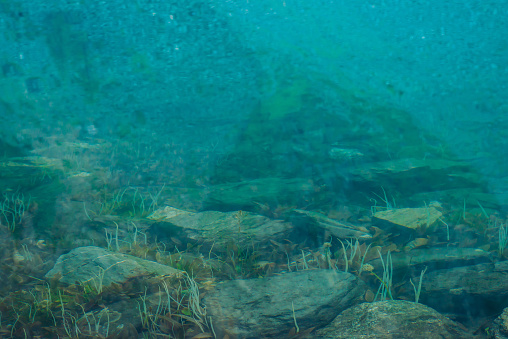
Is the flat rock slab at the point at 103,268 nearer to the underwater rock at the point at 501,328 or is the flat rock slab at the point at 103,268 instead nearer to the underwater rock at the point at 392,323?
the underwater rock at the point at 392,323

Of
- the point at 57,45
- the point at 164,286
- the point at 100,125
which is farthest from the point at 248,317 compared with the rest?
the point at 57,45

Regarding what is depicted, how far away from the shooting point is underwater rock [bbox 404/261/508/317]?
2.41m

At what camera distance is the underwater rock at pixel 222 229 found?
12.1 ft

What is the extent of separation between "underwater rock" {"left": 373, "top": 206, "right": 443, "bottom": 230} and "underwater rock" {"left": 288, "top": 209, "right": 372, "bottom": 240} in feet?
1.31

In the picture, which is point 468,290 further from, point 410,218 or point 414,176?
point 414,176

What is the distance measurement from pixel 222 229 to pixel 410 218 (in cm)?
228

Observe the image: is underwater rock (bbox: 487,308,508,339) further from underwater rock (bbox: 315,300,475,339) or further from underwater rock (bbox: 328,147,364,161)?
underwater rock (bbox: 328,147,364,161)

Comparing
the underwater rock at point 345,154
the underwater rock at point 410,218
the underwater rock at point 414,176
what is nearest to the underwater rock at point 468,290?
the underwater rock at point 410,218

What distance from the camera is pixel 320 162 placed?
7043 mm

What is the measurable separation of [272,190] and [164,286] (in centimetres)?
281

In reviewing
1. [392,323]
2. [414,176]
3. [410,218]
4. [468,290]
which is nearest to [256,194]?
[410,218]

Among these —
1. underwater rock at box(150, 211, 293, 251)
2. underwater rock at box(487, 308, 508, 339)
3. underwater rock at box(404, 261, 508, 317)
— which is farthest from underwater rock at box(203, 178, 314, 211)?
underwater rock at box(487, 308, 508, 339)

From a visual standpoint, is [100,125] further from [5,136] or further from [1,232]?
[1,232]

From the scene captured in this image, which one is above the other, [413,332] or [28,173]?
[413,332]
